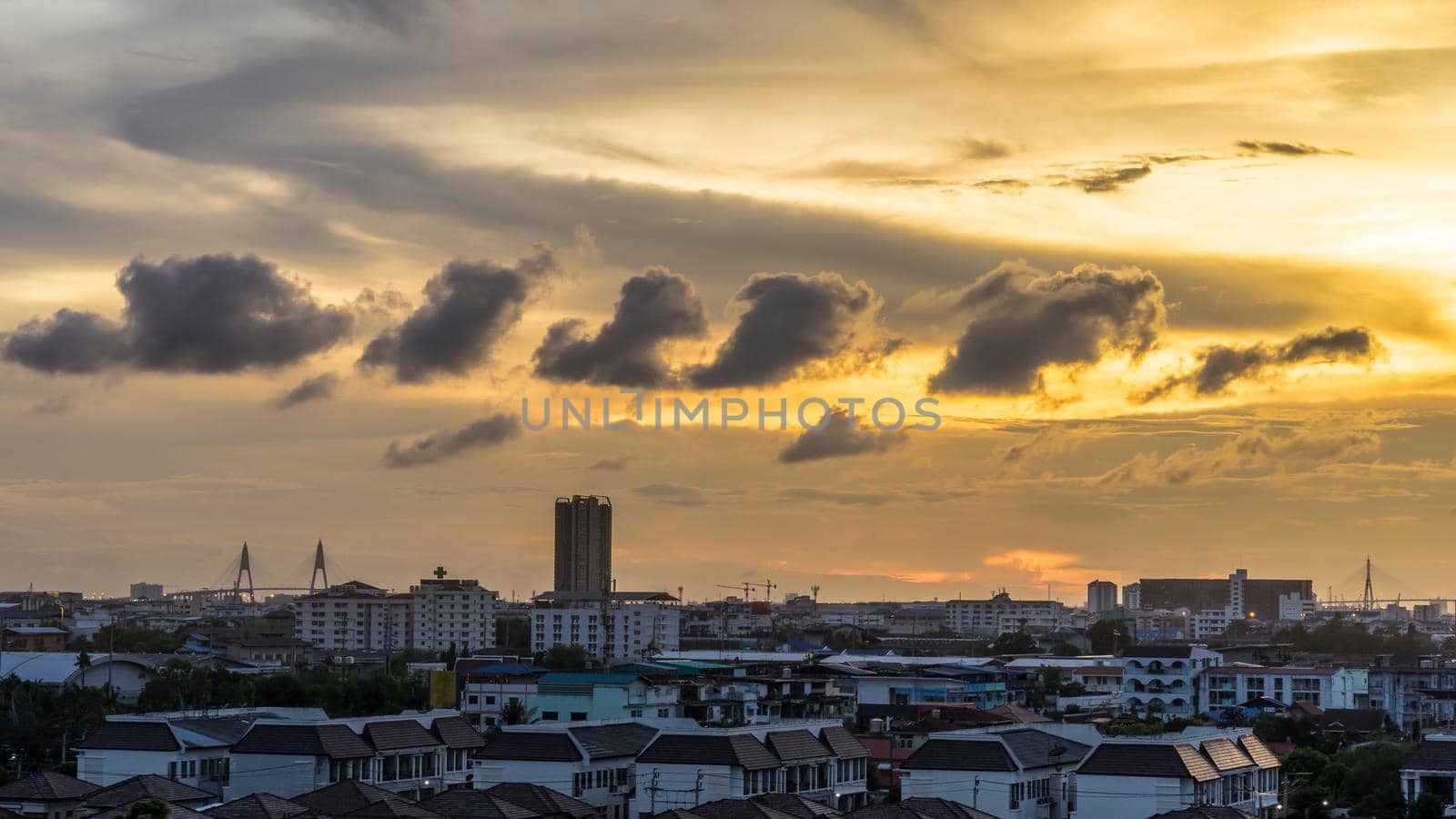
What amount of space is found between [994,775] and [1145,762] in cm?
336

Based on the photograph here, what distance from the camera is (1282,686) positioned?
82.7 meters

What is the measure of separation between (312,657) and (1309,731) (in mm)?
76727

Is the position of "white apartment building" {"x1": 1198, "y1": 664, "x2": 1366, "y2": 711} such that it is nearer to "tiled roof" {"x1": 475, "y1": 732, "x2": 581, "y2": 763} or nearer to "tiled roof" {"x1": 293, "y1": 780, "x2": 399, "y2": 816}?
"tiled roof" {"x1": 475, "y1": 732, "x2": 581, "y2": 763}

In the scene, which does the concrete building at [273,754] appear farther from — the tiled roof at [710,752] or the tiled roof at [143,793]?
the tiled roof at [710,752]

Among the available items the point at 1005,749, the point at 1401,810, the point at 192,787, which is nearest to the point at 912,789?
the point at 1005,749

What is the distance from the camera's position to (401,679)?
7750 cm

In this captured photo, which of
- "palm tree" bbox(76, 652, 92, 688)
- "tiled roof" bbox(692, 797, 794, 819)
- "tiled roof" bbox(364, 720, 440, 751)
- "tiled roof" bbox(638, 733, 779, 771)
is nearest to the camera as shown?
"tiled roof" bbox(692, 797, 794, 819)

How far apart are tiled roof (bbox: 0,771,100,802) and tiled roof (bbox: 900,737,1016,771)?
743 inches

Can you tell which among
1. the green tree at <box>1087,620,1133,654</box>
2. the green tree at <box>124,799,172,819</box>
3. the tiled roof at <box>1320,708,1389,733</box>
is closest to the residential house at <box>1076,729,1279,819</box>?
the green tree at <box>124,799,172,819</box>

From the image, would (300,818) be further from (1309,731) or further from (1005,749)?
(1309,731)

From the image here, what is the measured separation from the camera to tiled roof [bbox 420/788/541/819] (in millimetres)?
37719

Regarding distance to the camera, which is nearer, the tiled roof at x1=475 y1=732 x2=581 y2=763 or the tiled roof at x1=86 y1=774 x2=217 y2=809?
the tiled roof at x1=86 y1=774 x2=217 y2=809

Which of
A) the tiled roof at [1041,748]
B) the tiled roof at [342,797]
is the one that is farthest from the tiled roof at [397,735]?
the tiled roof at [1041,748]

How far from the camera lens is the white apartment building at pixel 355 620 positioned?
509 ft
